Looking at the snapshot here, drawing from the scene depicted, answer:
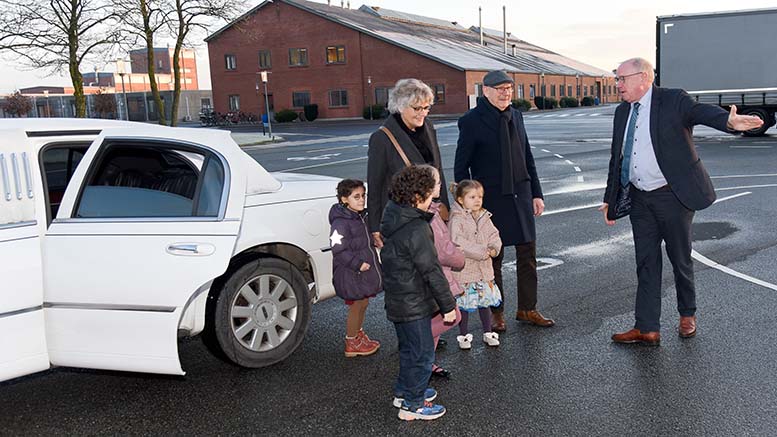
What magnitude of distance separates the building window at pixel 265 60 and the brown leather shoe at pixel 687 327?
58.3 metres

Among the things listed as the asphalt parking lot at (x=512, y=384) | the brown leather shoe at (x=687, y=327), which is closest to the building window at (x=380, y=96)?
the asphalt parking lot at (x=512, y=384)

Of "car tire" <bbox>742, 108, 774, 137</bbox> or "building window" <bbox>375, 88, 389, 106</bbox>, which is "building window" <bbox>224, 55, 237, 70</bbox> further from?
"car tire" <bbox>742, 108, 774, 137</bbox>

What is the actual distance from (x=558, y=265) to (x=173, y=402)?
14.7 ft

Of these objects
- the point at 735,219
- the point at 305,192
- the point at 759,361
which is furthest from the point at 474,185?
the point at 735,219

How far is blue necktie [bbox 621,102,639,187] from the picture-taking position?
5.12m

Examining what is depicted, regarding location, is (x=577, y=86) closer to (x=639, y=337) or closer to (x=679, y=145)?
(x=679, y=145)

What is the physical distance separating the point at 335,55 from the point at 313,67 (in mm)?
2255

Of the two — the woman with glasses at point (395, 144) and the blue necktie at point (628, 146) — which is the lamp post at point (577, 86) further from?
the woman with glasses at point (395, 144)

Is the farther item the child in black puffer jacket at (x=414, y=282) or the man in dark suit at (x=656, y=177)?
the man in dark suit at (x=656, y=177)

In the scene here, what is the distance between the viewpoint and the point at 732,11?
24.5 m

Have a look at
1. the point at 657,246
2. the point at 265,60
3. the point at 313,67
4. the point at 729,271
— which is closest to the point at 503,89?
the point at 657,246

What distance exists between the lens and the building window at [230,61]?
6250 cm

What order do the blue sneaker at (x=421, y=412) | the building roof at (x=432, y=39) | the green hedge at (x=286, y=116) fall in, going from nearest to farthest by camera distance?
the blue sneaker at (x=421, y=412)
the building roof at (x=432, y=39)
the green hedge at (x=286, y=116)

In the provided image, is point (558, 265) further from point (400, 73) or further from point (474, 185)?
point (400, 73)
